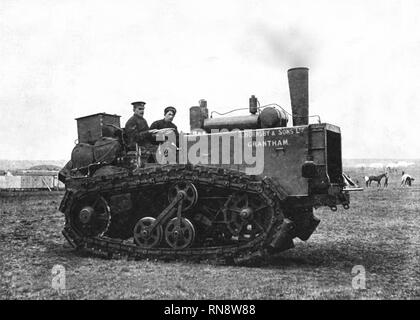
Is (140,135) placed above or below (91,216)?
above

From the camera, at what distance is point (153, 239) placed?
1017 centimetres

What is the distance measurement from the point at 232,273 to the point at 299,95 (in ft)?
12.5

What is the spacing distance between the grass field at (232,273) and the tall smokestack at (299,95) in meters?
2.87

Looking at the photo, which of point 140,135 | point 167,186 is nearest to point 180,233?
point 167,186

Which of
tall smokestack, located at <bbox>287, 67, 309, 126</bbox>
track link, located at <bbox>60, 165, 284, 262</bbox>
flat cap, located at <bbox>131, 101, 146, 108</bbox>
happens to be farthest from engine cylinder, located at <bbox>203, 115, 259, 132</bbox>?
flat cap, located at <bbox>131, 101, 146, 108</bbox>

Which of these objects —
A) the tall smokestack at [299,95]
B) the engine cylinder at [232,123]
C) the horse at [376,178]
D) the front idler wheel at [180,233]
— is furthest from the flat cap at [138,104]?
the horse at [376,178]

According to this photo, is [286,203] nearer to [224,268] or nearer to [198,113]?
[224,268]

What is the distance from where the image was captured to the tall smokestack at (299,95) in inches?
386

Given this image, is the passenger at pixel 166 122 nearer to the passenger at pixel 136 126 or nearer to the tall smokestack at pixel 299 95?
the passenger at pixel 136 126

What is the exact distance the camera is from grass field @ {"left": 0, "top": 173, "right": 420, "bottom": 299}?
7098 mm

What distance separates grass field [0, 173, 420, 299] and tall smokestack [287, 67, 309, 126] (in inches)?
113

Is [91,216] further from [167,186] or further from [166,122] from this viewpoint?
[166,122]

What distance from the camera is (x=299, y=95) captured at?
9867 mm
